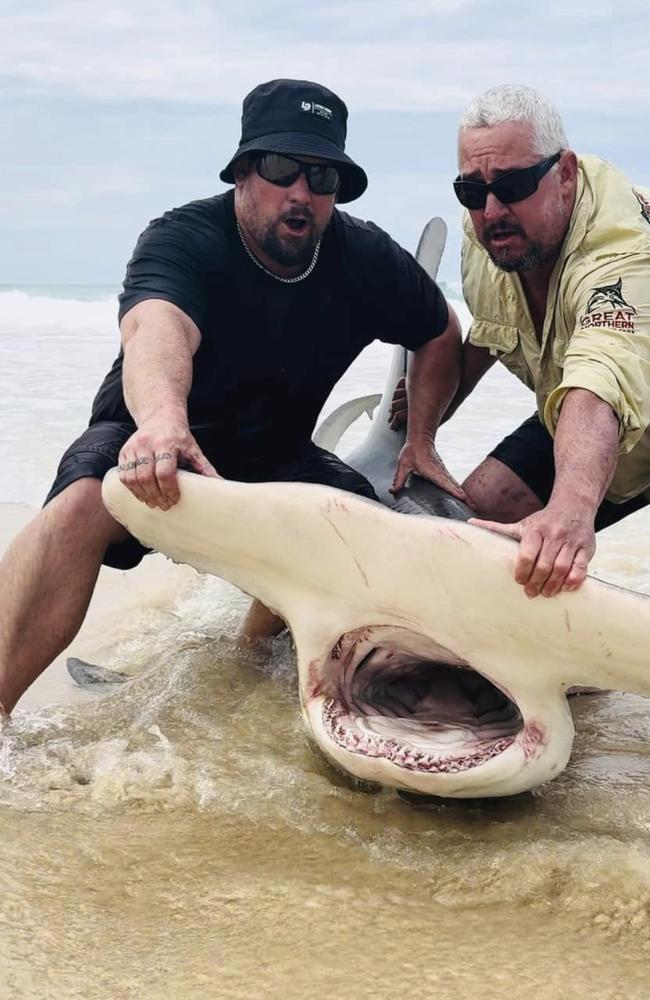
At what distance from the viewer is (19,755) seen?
2951mm

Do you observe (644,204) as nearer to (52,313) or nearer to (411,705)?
(411,705)

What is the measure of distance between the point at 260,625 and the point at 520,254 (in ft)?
4.83

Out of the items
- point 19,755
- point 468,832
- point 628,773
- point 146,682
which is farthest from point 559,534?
point 146,682

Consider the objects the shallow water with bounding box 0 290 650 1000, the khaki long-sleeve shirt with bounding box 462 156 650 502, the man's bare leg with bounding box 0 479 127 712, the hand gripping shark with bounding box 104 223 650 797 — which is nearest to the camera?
the shallow water with bounding box 0 290 650 1000

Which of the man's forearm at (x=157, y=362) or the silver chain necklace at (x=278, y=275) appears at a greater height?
the silver chain necklace at (x=278, y=275)

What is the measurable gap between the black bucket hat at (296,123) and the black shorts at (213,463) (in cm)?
85

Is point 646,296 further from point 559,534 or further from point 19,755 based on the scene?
point 19,755

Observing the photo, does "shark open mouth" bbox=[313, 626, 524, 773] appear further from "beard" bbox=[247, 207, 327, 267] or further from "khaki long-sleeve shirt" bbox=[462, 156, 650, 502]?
"beard" bbox=[247, 207, 327, 267]

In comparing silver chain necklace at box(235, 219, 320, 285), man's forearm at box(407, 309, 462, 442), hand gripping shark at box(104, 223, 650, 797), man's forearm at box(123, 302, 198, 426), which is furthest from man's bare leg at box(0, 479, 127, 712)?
man's forearm at box(407, 309, 462, 442)

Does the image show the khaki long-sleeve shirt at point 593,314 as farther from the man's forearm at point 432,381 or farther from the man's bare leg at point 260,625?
the man's bare leg at point 260,625

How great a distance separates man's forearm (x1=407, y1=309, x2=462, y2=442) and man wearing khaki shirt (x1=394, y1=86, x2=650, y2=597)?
0.09 m

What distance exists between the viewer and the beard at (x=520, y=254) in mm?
3363

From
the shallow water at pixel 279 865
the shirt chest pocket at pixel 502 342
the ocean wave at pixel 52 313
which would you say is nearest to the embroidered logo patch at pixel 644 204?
the shirt chest pocket at pixel 502 342

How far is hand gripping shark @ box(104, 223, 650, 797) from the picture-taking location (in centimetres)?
233
